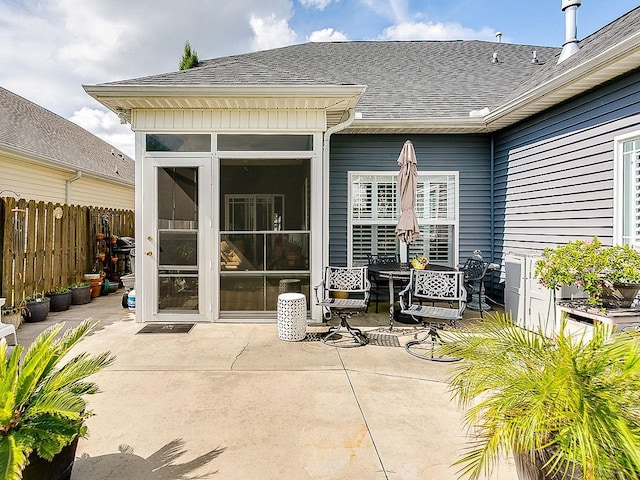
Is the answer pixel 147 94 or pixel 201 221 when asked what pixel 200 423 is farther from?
pixel 147 94

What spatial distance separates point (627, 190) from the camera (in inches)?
162

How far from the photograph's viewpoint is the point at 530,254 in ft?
16.6

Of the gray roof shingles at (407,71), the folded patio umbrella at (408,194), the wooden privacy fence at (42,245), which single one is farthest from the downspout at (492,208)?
the wooden privacy fence at (42,245)

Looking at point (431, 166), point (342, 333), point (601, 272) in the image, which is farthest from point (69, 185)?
point (601, 272)

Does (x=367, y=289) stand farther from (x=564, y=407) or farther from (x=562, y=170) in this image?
(x=564, y=407)

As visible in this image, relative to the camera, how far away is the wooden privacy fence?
5.45 meters

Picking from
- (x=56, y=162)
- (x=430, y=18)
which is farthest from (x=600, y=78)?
(x=56, y=162)

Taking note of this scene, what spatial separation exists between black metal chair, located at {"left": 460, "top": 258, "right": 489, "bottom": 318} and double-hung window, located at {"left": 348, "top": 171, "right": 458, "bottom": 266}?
496 mm

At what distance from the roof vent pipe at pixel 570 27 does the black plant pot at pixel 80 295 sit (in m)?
9.24

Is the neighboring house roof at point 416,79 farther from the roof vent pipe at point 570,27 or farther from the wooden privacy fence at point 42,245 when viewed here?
the wooden privacy fence at point 42,245

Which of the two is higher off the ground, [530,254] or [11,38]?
[11,38]

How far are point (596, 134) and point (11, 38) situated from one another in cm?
1140

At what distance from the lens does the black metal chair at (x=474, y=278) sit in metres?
5.65

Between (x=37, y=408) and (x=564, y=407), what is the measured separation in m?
2.34
